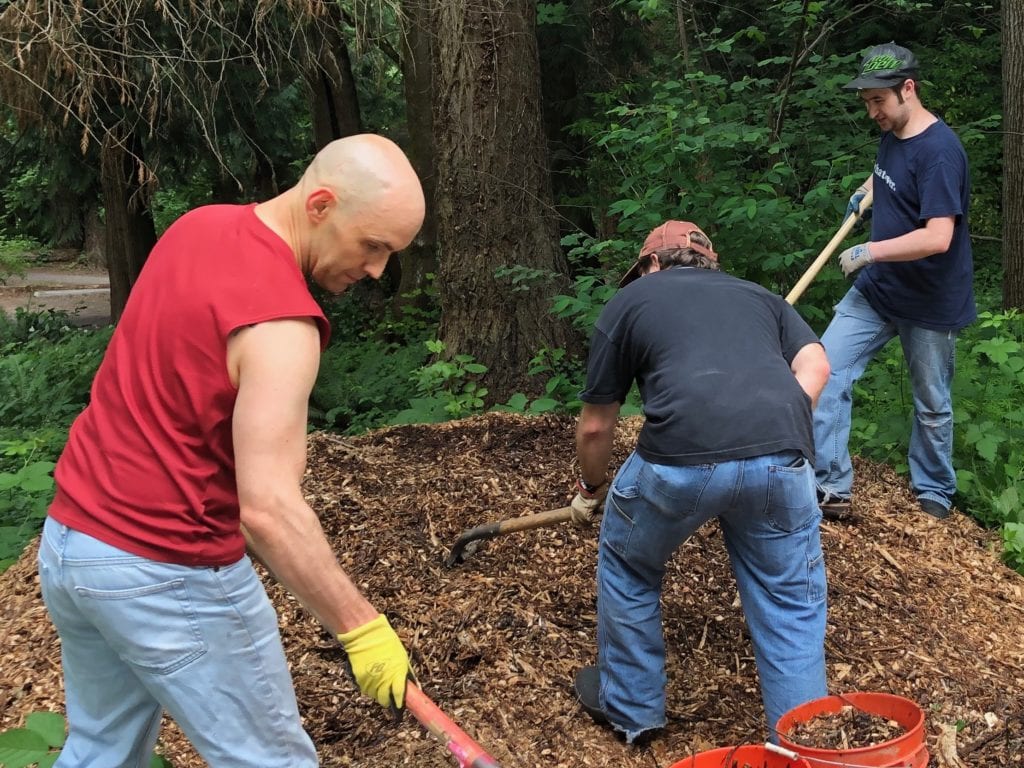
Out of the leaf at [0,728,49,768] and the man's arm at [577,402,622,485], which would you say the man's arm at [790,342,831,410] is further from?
the leaf at [0,728,49,768]

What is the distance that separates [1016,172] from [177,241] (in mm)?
7120

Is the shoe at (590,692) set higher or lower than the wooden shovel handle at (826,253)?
lower

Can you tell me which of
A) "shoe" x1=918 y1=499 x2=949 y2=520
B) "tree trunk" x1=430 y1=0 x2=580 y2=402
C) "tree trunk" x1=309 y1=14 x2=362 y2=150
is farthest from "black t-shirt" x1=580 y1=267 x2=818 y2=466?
"tree trunk" x1=309 y1=14 x2=362 y2=150

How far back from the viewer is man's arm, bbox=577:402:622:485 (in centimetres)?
280

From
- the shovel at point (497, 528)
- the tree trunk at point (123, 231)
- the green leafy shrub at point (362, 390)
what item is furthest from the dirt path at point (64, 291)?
the shovel at point (497, 528)

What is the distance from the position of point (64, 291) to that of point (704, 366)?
867 inches

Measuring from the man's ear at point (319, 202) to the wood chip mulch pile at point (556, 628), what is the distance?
1.82 metres

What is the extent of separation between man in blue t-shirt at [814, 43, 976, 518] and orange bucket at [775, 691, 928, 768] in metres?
2.09

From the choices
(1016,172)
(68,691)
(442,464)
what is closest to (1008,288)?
(1016,172)

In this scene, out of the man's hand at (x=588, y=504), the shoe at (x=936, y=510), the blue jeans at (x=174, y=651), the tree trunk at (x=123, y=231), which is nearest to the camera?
the blue jeans at (x=174, y=651)

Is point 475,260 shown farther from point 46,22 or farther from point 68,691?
point 68,691

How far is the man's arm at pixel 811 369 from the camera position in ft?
8.91

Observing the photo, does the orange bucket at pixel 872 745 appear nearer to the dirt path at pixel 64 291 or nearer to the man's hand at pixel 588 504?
the man's hand at pixel 588 504

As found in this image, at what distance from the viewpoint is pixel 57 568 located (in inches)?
73.4
